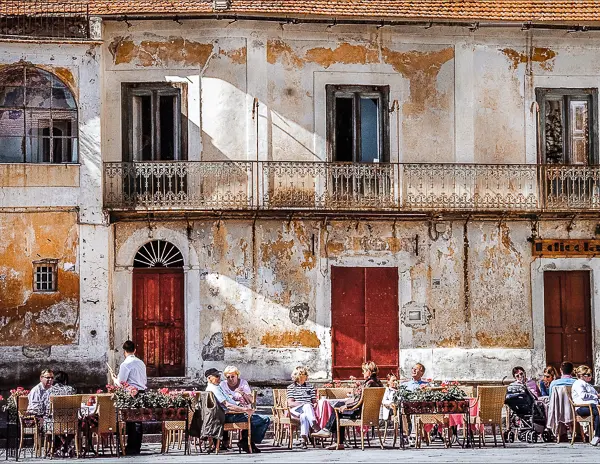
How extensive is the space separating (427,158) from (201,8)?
520 centimetres

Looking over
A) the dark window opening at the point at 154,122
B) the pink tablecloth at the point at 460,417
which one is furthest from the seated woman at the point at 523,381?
the dark window opening at the point at 154,122

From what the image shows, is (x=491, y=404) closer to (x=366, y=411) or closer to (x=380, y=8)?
(x=366, y=411)

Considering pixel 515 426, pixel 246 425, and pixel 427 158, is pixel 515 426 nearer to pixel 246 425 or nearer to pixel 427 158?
pixel 246 425

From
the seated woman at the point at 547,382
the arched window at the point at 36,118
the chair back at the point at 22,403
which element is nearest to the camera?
the chair back at the point at 22,403

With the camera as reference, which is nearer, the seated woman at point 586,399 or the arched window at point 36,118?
the seated woman at point 586,399

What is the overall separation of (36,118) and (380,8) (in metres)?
6.83

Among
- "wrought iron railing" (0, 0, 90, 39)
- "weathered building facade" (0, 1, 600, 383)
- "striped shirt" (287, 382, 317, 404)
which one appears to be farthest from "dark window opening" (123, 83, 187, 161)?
"striped shirt" (287, 382, 317, 404)

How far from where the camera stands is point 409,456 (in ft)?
71.9

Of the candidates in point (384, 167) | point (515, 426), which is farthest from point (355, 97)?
point (515, 426)

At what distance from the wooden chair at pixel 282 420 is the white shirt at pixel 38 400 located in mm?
3529

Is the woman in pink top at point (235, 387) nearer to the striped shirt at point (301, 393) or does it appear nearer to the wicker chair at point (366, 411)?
the striped shirt at point (301, 393)

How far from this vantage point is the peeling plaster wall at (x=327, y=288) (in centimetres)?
2981

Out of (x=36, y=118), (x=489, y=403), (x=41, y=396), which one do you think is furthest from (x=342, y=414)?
(x=36, y=118)

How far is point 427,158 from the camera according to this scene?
3052 cm
